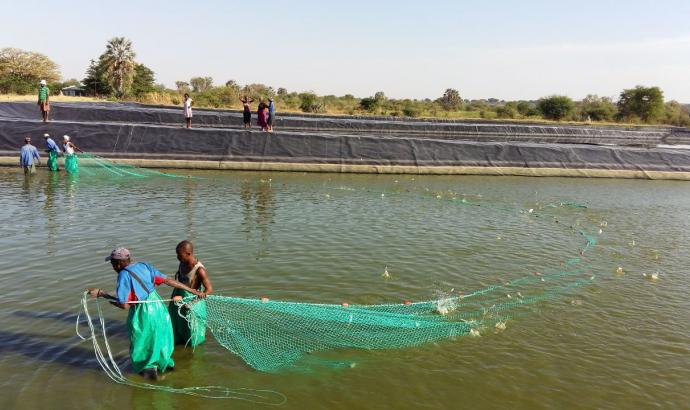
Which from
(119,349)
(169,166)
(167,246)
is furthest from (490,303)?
(169,166)

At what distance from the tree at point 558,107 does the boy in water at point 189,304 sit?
67.8 meters

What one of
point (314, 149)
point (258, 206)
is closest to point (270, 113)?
point (314, 149)

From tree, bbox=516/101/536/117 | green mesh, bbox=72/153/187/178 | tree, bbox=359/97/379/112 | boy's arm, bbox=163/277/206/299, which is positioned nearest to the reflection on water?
green mesh, bbox=72/153/187/178

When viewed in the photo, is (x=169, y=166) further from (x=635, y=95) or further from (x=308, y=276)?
(x=635, y=95)

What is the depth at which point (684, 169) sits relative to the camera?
26406 mm

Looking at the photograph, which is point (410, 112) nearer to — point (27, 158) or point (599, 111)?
point (599, 111)

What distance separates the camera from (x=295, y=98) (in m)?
66.6

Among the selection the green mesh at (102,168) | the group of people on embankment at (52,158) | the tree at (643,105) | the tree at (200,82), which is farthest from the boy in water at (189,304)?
the tree at (200,82)

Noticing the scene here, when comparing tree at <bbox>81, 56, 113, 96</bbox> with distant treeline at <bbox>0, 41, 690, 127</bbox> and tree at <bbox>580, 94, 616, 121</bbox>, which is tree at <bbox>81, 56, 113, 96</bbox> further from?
tree at <bbox>580, 94, 616, 121</bbox>

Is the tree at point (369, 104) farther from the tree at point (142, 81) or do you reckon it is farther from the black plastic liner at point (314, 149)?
the black plastic liner at point (314, 149)

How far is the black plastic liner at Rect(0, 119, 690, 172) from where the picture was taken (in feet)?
72.9

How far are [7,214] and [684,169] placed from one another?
31.9 m

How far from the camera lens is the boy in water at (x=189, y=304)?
593 cm

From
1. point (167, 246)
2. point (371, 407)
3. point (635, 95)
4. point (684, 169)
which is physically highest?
point (635, 95)
